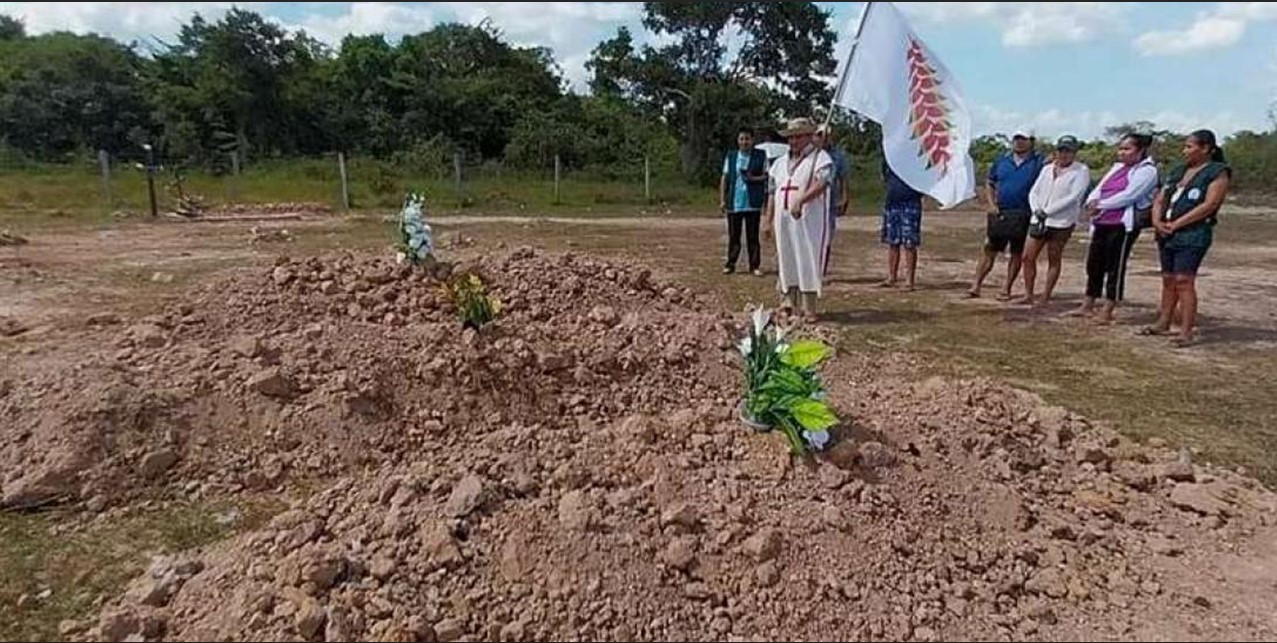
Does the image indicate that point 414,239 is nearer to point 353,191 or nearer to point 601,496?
point 601,496

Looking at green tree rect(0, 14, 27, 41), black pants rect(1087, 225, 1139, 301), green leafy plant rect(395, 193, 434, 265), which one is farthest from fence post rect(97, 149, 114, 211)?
green tree rect(0, 14, 27, 41)

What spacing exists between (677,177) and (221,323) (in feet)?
68.2

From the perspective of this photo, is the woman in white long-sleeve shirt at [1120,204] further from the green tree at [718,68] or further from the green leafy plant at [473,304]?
the green tree at [718,68]

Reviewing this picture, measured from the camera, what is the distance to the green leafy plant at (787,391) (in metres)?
3.01

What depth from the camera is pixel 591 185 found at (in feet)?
71.7

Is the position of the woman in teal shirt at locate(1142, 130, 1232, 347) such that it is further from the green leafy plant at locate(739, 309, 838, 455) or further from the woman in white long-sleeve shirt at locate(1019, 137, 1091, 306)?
the green leafy plant at locate(739, 309, 838, 455)

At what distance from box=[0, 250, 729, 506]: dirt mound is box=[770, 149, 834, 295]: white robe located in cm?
107

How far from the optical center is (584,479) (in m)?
2.89

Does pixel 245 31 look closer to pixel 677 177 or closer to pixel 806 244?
pixel 677 177

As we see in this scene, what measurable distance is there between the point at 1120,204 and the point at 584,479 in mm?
4727

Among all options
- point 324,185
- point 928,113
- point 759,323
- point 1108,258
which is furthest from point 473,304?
point 324,185

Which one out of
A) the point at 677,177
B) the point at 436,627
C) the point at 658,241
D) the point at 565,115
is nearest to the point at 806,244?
the point at 436,627

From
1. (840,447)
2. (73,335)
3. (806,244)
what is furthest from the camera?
(806,244)

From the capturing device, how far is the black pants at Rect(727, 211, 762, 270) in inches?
316
